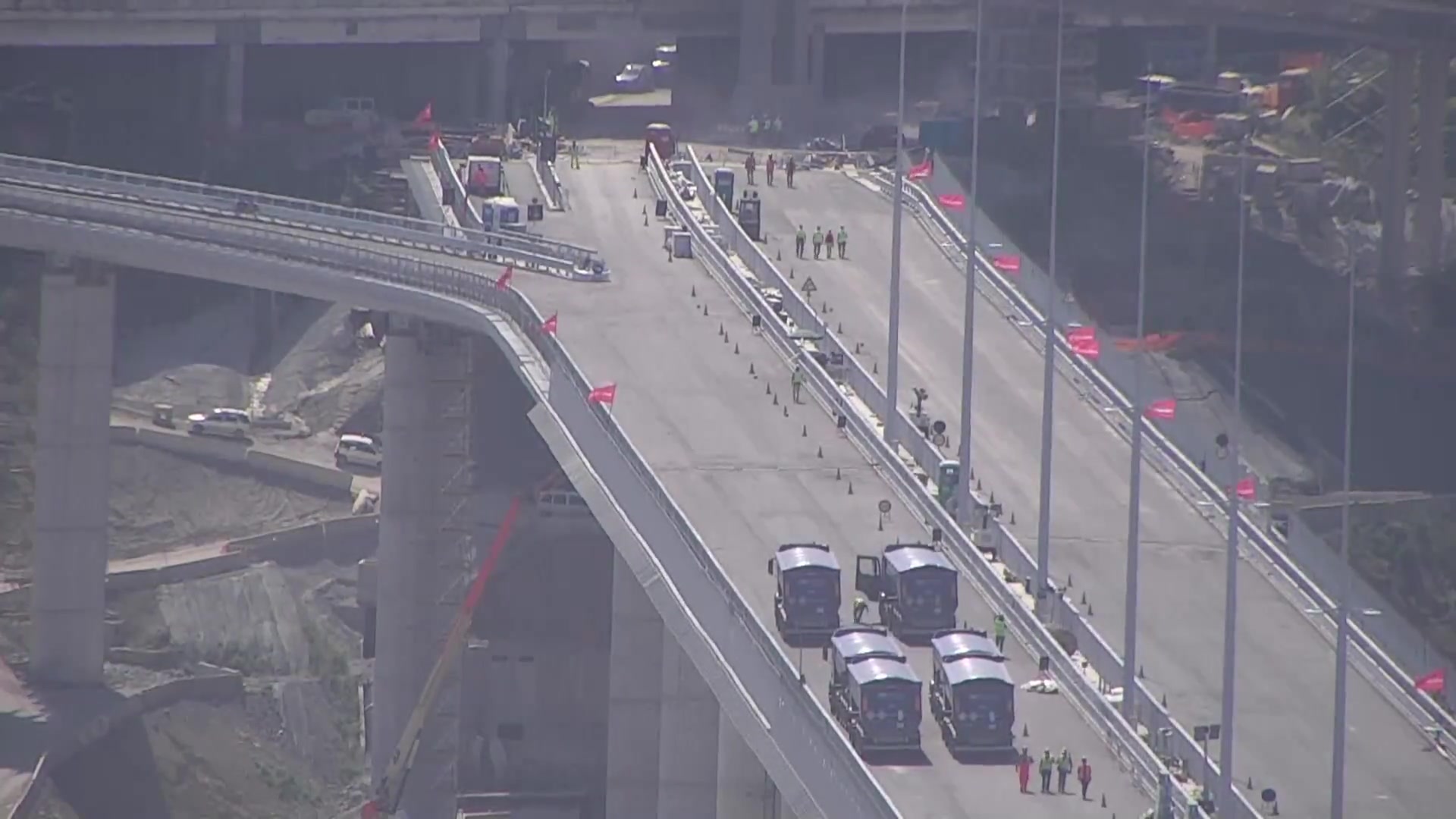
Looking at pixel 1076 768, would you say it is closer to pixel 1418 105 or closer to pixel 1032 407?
pixel 1032 407

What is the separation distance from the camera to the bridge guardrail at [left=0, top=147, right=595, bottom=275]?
470 feet

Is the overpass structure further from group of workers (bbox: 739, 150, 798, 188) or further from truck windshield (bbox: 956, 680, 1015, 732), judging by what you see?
group of workers (bbox: 739, 150, 798, 188)

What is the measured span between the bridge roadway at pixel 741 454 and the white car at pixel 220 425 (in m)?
15.0

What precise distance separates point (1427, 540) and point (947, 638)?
119ft

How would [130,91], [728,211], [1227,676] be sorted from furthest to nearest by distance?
[130,91], [728,211], [1227,676]

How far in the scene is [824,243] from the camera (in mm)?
151500

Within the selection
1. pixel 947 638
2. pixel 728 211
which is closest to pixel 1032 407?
pixel 728 211

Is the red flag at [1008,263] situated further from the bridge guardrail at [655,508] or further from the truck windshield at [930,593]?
the truck windshield at [930,593]

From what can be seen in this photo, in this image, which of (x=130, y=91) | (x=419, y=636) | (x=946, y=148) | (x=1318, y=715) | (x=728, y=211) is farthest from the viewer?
(x=130, y=91)

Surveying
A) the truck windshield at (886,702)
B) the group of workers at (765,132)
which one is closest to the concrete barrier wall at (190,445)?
the group of workers at (765,132)

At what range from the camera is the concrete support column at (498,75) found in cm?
18500

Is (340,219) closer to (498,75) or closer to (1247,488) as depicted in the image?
(498,75)

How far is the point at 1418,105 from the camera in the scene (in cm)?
16512

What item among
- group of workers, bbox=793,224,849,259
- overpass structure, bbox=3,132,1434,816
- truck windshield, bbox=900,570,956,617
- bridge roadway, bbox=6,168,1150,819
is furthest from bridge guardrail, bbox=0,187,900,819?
group of workers, bbox=793,224,849,259
